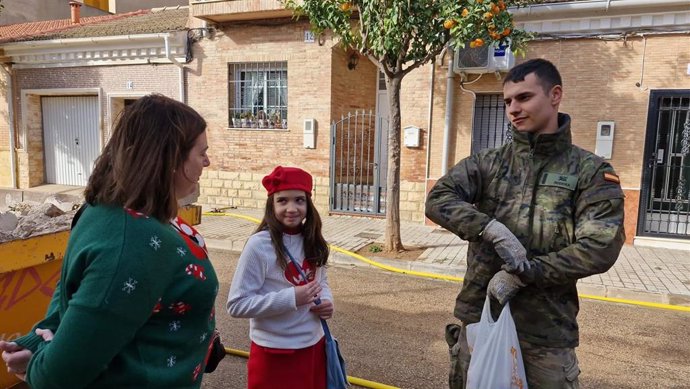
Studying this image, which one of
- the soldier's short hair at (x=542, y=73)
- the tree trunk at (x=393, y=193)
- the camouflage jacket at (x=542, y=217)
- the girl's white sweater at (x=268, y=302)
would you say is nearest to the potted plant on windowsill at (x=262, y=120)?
the tree trunk at (x=393, y=193)

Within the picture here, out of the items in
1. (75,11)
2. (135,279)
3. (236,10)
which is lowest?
(135,279)

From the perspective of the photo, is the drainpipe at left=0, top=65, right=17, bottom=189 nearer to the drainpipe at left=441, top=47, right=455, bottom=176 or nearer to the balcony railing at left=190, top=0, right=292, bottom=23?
the balcony railing at left=190, top=0, right=292, bottom=23

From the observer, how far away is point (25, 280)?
118 inches

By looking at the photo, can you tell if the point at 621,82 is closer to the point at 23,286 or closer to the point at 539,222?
the point at 539,222

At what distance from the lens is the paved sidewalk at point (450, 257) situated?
597 centimetres

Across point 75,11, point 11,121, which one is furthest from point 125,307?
point 75,11

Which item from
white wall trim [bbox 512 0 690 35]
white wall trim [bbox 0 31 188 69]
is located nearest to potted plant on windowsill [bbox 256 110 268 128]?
white wall trim [bbox 0 31 188 69]

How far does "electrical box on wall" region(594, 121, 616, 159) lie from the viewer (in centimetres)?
870

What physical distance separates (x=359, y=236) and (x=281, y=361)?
257 inches

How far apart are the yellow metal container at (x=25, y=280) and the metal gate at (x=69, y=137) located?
40.7ft

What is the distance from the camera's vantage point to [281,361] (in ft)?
7.66

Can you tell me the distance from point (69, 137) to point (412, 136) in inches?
427

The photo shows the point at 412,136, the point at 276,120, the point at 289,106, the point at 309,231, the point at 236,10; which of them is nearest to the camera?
the point at 309,231

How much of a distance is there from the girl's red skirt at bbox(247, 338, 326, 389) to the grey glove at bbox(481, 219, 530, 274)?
1.05m
